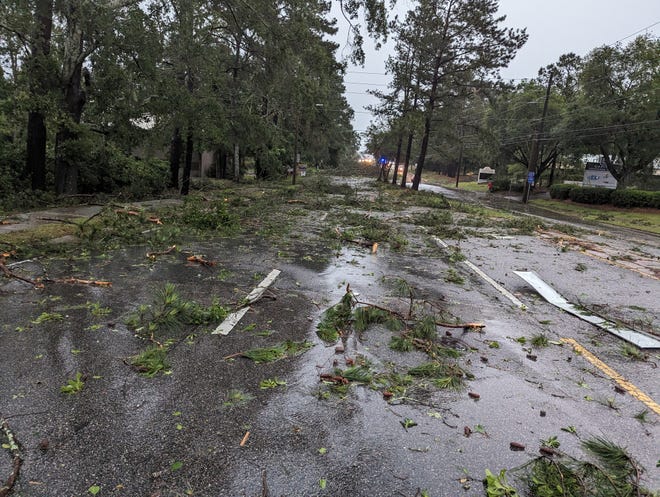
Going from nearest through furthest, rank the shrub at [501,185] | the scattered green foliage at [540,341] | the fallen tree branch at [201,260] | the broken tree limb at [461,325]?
1. the scattered green foliage at [540,341]
2. the broken tree limb at [461,325]
3. the fallen tree branch at [201,260]
4. the shrub at [501,185]

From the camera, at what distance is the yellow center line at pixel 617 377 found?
386cm

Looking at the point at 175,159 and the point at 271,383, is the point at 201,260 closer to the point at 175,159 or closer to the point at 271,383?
the point at 271,383

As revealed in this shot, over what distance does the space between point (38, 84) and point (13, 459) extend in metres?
13.0

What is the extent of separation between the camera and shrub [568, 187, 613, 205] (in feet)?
103

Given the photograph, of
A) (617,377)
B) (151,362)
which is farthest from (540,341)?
(151,362)

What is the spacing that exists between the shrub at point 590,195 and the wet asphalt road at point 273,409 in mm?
30694

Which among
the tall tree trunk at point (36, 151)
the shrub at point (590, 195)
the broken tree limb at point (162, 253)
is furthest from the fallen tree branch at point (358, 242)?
the shrub at point (590, 195)

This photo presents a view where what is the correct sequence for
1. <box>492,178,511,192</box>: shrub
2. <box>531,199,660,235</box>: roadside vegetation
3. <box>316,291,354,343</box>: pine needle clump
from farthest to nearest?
<box>492,178,511,192</box>: shrub < <box>531,199,660,235</box>: roadside vegetation < <box>316,291,354,343</box>: pine needle clump

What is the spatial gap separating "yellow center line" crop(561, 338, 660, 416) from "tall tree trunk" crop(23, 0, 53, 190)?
46.4 ft

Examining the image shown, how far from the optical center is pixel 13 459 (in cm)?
262

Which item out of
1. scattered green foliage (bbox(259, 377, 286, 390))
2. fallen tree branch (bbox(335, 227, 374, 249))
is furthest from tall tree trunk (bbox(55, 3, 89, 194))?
scattered green foliage (bbox(259, 377, 286, 390))

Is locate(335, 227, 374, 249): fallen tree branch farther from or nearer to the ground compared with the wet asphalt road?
farther from the ground

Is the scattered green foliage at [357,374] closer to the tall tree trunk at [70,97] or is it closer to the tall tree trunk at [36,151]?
the tall tree trunk at [70,97]

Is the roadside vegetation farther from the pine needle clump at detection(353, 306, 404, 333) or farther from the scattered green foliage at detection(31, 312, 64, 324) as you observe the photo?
the scattered green foliage at detection(31, 312, 64, 324)
